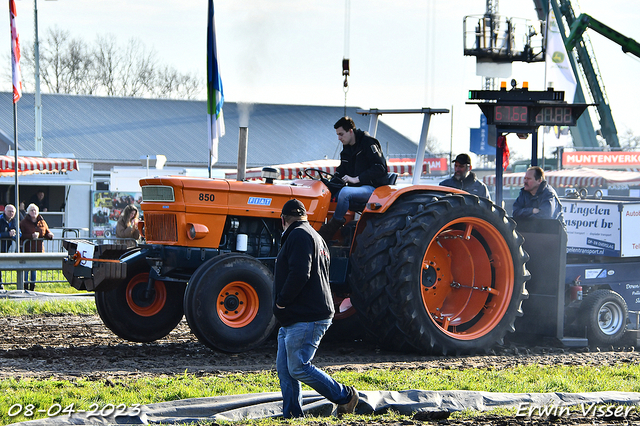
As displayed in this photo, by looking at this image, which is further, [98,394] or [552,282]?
[552,282]

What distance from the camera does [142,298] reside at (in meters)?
7.99

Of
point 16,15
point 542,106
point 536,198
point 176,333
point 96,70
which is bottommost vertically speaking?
point 176,333

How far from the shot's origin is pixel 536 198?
30.5ft

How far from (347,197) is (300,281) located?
2966 mm

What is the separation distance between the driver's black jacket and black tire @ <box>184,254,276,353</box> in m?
1.46

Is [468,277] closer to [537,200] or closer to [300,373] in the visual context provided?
[537,200]

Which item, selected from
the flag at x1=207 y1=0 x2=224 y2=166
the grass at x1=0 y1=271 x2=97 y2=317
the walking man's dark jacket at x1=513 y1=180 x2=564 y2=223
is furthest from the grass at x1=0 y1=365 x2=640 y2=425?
the flag at x1=207 y1=0 x2=224 y2=166

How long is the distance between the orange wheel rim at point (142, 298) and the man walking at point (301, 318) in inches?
124

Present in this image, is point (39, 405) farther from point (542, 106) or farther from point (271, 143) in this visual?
point (271, 143)

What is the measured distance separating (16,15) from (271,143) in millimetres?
27198

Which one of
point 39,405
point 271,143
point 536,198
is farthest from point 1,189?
point 271,143

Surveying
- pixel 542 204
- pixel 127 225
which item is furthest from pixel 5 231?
pixel 542 204

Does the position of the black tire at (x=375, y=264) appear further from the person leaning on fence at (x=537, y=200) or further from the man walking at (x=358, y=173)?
the person leaning on fence at (x=537, y=200)

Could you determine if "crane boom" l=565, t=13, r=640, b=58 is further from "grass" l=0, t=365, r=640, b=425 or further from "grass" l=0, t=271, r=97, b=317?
"grass" l=0, t=365, r=640, b=425
